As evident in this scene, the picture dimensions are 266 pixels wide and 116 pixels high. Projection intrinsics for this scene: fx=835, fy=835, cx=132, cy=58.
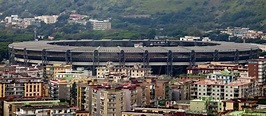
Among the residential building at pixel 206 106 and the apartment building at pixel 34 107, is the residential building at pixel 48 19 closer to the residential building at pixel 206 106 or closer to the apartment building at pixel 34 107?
the apartment building at pixel 34 107

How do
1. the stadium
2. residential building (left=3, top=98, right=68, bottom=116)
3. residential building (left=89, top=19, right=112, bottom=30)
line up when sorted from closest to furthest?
residential building (left=3, top=98, right=68, bottom=116), the stadium, residential building (left=89, top=19, right=112, bottom=30)

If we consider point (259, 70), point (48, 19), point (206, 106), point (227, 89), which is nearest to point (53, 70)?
point (259, 70)

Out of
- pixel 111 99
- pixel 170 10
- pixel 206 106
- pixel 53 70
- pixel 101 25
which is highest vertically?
pixel 170 10

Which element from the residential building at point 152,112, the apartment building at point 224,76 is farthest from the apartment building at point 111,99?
the apartment building at point 224,76

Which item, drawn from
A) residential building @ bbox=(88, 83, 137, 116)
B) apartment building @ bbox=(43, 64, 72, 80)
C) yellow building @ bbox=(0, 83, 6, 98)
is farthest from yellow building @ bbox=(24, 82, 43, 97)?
apartment building @ bbox=(43, 64, 72, 80)

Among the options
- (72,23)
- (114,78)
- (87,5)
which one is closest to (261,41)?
(72,23)

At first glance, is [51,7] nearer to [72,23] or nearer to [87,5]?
[87,5]

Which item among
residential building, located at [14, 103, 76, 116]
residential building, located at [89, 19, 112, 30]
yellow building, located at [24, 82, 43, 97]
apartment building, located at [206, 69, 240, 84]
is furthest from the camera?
residential building, located at [89, 19, 112, 30]

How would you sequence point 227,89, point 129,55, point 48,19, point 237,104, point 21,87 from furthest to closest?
point 48,19
point 129,55
point 21,87
point 227,89
point 237,104

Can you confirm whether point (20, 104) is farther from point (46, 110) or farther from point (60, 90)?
point (60, 90)

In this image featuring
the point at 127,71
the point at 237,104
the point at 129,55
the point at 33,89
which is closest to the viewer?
the point at 237,104

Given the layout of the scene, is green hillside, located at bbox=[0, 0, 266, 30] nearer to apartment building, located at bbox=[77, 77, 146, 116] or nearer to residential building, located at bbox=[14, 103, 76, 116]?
apartment building, located at bbox=[77, 77, 146, 116]
